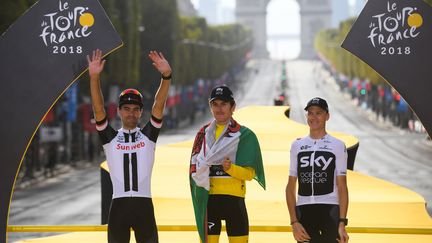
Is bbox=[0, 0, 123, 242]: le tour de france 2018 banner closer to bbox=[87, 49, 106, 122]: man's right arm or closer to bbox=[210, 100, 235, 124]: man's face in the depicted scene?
bbox=[87, 49, 106, 122]: man's right arm

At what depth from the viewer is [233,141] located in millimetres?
9227

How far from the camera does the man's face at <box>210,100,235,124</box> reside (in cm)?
913

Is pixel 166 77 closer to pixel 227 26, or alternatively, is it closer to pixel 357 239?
pixel 357 239

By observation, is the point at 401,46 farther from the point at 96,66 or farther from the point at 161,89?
the point at 96,66

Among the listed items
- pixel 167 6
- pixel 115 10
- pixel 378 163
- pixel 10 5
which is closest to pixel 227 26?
pixel 167 6

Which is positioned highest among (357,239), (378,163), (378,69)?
(378,69)

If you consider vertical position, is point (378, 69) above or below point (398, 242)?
above

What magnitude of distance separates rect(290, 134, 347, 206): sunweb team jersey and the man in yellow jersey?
0.54 metres

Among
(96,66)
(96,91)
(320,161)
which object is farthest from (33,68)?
(320,161)

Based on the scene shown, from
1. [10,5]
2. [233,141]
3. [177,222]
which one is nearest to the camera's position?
[233,141]

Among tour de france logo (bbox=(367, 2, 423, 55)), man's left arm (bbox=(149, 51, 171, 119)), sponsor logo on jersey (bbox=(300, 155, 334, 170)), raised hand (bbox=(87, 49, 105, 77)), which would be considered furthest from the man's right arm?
tour de france logo (bbox=(367, 2, 423, 55))

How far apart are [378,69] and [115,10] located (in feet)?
165

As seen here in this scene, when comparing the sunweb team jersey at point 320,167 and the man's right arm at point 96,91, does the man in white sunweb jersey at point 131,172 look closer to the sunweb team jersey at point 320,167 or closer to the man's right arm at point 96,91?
the man's right arm at point 96,91

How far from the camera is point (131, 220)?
903cm
